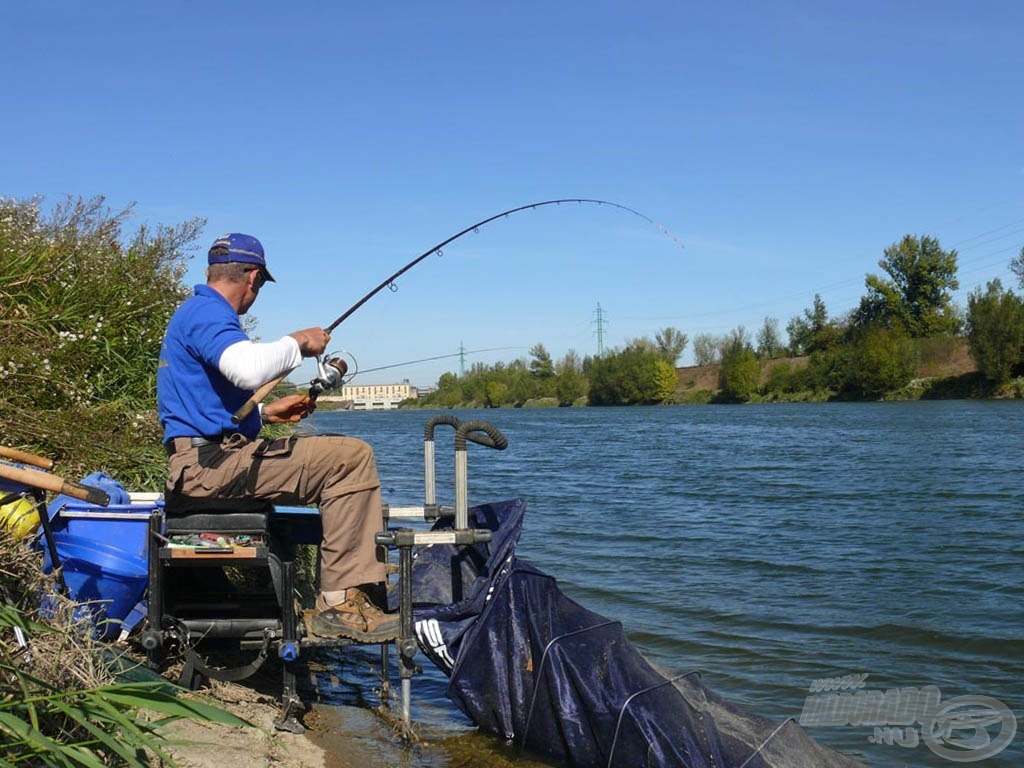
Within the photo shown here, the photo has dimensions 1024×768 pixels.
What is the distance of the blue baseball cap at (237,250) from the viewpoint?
453 centimetres

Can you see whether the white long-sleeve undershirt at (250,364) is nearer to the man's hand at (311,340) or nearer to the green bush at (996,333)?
the man's hand at (311,340)

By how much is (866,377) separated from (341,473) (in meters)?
69.5

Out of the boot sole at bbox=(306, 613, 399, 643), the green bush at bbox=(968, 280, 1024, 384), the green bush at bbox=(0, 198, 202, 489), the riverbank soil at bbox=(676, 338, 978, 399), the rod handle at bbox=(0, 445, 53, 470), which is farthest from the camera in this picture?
the riverbank soil at bbox=(676, 338, 978, 399)

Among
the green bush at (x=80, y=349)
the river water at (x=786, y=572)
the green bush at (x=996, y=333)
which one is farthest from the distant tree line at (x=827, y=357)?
the green bush at (x=80, y=349)

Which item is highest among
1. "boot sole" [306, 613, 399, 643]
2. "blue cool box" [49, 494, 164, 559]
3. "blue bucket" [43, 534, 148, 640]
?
"blue cool box" [49, 494, 164, 559]

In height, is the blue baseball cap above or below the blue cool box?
Result: above

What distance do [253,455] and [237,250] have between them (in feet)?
3.13

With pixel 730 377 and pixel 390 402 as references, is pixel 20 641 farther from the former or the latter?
pixel 390 402

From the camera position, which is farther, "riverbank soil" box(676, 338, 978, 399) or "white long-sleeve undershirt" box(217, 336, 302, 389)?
"riverbank soil" box(676, 338, 978, 399)

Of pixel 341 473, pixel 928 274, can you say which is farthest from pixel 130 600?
pixel 928 274

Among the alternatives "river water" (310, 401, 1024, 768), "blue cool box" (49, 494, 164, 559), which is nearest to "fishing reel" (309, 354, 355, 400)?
"blue cool box" (49, 494, 164, 559)

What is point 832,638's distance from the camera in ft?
25.6

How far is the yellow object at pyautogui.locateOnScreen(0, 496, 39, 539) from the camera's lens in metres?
4.26

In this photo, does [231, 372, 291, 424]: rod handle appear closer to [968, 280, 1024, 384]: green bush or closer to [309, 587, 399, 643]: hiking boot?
[309, 587, 399, 643]: hiking boot
